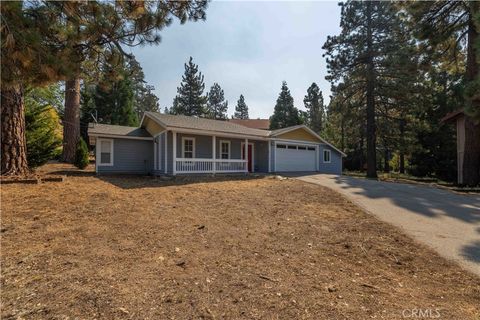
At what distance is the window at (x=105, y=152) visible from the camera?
15.2 metres

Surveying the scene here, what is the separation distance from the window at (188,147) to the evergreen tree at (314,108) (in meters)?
42.1

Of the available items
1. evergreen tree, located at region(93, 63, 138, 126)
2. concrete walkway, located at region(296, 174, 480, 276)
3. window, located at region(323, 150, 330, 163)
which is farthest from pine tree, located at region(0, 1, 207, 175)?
evergreen tree, located at region(93, 63, 138, 126)

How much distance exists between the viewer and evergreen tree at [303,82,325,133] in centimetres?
5456

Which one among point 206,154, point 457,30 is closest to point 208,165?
point 206,154

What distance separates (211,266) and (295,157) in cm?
1635

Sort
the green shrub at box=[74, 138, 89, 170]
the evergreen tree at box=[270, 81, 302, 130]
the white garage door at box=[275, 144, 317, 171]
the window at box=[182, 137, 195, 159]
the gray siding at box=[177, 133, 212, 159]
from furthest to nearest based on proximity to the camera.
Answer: the evergreen tree at box=[270, 81, 302, 130] → the white garage door at box=[275, 144, 317, 171] → the gray siding at box=[177, 133, 212, 159] → the window at box=[182, 137, 195, 159] → the green shrub at box=[74, 138, 89, 170]

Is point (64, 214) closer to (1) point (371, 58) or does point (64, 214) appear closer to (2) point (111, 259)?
(2) point (111, 259)

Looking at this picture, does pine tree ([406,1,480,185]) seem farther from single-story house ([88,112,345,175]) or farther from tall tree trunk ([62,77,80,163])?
tall tree trunk ([62,77,80,163])

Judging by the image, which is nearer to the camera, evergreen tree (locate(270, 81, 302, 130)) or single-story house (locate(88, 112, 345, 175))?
single-story house (locate(88, 112, 345, 175))

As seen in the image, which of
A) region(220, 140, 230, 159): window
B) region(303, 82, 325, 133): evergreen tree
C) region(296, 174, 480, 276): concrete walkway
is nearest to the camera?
region(296, 174, 480, 276): concrete walkway

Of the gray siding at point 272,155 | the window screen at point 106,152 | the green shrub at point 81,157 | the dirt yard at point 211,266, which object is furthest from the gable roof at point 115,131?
the dirt yard at point 211,266

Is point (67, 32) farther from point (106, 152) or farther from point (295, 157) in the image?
point (295, 157)

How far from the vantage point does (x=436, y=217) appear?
6809 mm

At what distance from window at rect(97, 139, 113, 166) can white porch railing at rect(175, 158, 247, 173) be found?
439 cm
